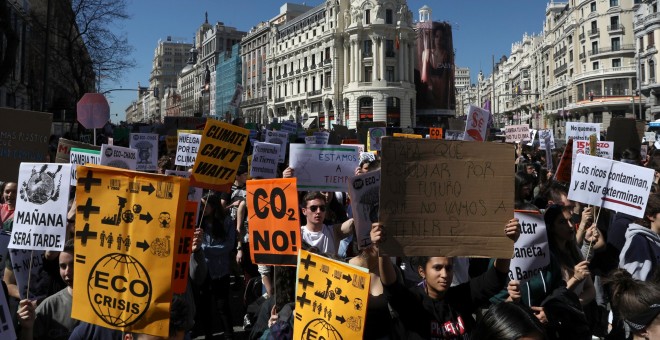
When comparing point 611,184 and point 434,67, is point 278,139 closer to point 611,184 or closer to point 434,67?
point 611,184

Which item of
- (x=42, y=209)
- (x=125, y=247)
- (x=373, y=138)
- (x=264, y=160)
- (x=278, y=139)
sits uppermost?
(x=373, y=138)

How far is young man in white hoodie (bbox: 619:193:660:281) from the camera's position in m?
4.52

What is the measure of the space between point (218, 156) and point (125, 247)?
111 inches

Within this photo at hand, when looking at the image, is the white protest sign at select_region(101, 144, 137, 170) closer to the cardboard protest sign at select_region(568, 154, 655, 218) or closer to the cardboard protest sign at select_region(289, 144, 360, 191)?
the cardboard protest sign at select_region(289, 144, 360, 191)

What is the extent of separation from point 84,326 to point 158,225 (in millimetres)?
841

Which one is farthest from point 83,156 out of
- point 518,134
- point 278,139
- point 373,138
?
point 518,134

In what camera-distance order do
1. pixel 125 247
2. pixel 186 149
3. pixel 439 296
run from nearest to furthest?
pixel 125 247, pixel 439 296, pixel 186 149

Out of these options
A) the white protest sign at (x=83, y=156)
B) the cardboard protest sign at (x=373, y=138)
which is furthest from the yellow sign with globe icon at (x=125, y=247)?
the cardboard protest sign at (x=373, y=138)

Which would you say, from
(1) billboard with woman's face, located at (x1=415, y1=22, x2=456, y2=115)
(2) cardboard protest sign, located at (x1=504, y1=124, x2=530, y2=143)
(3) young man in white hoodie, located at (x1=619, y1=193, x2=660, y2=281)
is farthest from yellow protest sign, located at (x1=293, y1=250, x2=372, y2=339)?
(1) billboard with woman's face, located at (x1=415, y1=22, x2=456, y2=115)

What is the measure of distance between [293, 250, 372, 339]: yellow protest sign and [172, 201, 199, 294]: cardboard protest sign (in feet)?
3.00

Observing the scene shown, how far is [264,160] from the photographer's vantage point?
27.6ft

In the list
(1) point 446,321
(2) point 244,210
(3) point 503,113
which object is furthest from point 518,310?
(3) point 503,113

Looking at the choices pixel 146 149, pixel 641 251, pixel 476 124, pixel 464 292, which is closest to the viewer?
pixel 464 292

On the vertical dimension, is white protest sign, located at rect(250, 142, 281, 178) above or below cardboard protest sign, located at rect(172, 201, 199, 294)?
above
